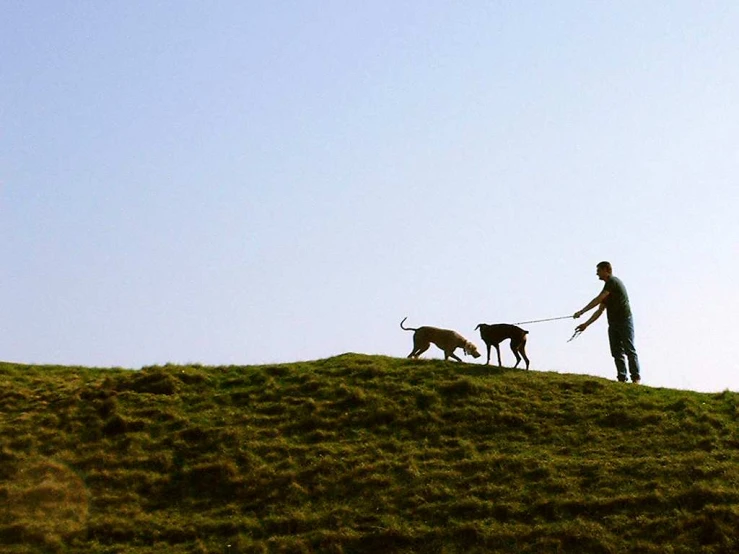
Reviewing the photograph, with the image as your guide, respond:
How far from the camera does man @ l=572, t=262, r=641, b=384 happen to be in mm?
26656

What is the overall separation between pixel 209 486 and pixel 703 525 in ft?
35.0

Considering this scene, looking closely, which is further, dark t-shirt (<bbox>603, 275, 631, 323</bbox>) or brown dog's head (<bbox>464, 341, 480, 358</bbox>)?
brown dog's head (<bbox>464, 341, 480, 358</bbox>)

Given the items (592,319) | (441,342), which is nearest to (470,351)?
(441,342)

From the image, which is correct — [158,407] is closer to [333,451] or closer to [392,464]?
[333,451]

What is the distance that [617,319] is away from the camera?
26672mm

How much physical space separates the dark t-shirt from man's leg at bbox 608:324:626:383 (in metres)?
0.28

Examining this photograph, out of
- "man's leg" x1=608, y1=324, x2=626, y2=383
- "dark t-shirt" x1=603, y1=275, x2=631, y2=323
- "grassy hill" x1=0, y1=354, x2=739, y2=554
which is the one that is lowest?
"grassy hill" x1=0, y1=354, x2=739, y2=554

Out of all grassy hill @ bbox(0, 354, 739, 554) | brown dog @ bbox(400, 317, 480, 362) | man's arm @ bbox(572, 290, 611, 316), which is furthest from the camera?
brown dog @ bbox(400, 317, 480, 362)

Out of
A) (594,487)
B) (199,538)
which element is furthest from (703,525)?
(199,538)

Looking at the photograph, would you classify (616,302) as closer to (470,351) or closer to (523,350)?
(523,350)

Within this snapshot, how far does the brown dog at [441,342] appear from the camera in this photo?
30.2 meters

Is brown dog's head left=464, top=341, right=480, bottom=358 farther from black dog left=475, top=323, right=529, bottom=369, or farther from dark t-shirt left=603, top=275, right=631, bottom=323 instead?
dark t-shirt left=603, top=275, right=631, bottom=323

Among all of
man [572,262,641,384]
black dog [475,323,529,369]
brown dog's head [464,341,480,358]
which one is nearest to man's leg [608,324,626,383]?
man [572,262,641,384]

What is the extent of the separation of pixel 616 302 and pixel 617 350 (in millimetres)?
1322
